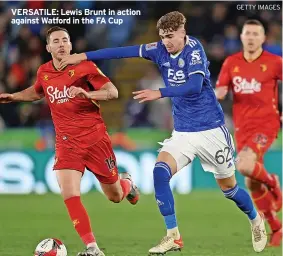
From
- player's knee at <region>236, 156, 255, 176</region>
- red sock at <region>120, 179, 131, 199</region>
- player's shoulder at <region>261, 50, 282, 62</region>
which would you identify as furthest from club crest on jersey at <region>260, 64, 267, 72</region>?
red sock at <region>120, 179, 131, 199</region>

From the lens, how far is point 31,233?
10.4 metres

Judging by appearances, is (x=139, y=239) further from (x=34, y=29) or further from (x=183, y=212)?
(x=34, y=29)

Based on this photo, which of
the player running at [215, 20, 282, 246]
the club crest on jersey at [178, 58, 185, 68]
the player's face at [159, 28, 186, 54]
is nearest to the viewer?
the player's face at [159, 28, 186, 54]

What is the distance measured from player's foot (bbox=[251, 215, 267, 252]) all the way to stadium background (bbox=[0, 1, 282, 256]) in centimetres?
309

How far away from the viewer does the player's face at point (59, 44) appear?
336 inches

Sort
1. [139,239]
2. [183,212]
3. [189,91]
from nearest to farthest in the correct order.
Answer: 1. [189,91]
2. [139,239]
3. [183,212]

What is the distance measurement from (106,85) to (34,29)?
7752mm

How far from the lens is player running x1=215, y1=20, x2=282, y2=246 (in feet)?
33.3

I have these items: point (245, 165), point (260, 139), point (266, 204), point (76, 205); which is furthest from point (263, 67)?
point (76, 205)

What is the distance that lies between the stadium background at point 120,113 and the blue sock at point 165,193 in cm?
389

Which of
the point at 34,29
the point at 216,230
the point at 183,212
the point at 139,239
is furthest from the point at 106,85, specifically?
the point at 34,29

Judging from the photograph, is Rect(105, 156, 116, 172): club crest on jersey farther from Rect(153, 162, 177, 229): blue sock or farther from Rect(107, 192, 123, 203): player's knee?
Rect(153, 162, 177, 229): blue sock

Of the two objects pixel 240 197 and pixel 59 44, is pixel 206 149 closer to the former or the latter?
pixel 240 197

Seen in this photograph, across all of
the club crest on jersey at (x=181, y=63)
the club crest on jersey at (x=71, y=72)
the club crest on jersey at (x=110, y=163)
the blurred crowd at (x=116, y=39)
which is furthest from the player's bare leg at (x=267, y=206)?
the blurred crowd at (x=116, y=39)
